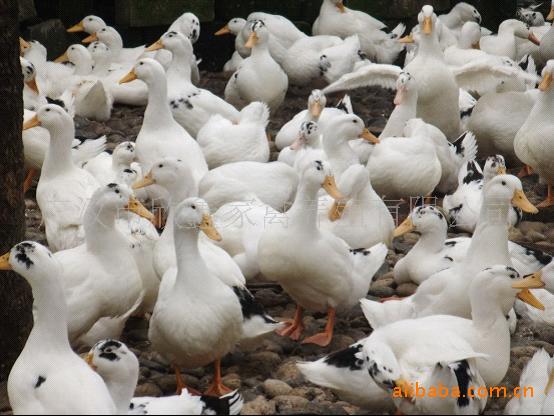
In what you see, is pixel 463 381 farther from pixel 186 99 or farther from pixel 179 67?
pixel 179 67

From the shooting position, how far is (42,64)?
904cm

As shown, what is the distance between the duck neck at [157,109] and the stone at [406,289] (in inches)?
84.6

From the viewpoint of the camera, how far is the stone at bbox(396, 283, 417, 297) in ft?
20.1

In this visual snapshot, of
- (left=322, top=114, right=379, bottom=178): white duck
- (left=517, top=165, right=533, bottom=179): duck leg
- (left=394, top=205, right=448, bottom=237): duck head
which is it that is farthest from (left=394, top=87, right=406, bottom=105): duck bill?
(left=394, top=205, right=448, bottom=237): duck head

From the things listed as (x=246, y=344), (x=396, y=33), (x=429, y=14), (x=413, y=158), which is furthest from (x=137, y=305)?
(x=396, y=33)

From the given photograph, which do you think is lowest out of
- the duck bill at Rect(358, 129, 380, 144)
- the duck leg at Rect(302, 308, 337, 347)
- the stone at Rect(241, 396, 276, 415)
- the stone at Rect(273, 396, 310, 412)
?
the duck leg at Rect(302, 308, 337, 347)

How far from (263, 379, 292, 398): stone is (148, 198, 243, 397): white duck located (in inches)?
7.9

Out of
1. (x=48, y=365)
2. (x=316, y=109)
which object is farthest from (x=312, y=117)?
(x=48, y=365)

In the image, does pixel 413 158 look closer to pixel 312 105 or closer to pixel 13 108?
pixel 312 105

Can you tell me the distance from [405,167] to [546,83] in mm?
1243

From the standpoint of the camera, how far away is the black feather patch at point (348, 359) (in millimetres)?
4434

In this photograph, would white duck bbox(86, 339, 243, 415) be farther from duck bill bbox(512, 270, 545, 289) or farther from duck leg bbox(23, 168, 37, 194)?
duck leg bbox(23, 168, 37, 194)

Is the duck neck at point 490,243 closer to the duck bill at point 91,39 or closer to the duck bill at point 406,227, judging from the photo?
the duck bill at point 406,227

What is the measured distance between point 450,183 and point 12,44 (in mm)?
4067
